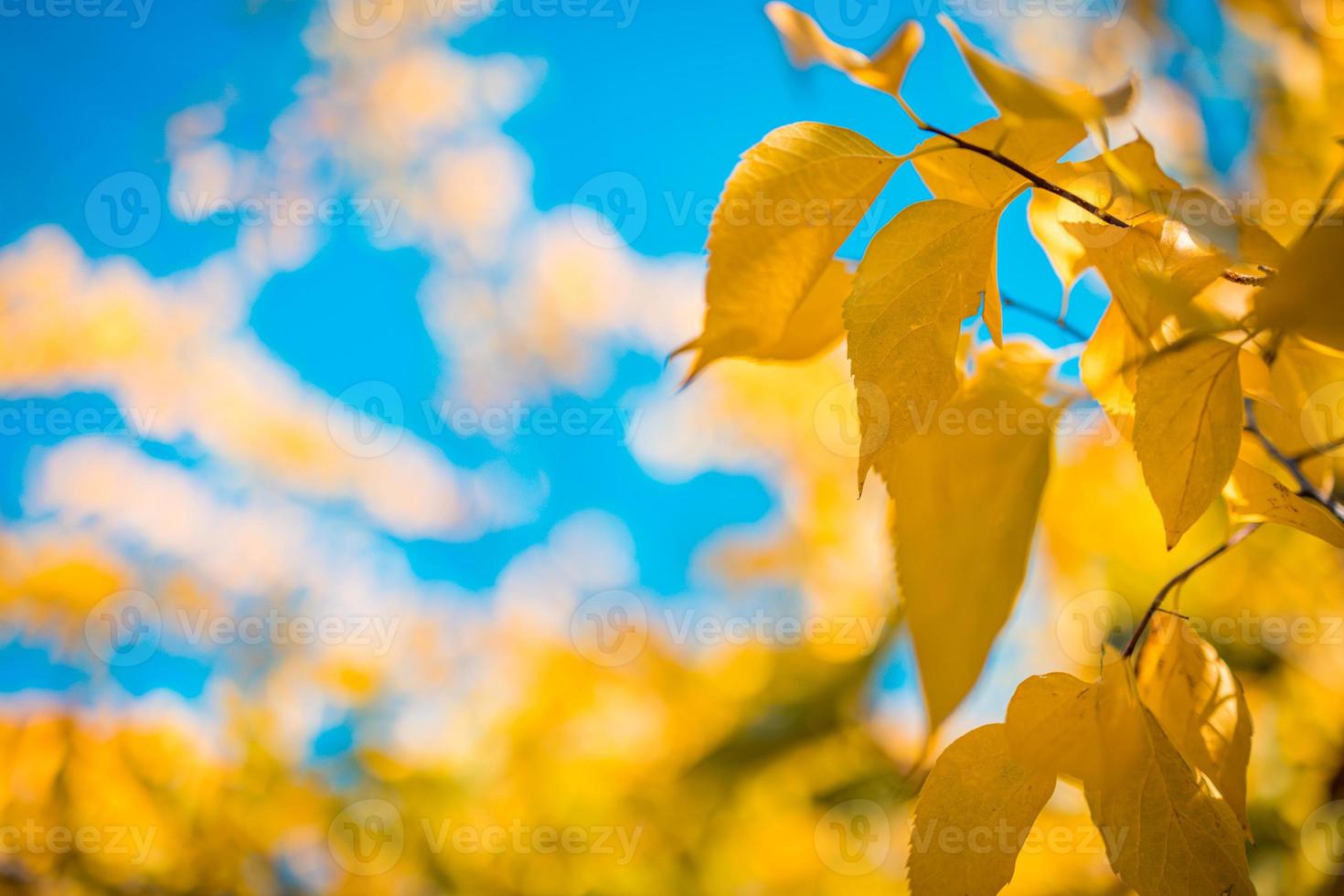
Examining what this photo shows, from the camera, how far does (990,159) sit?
163 millimetres

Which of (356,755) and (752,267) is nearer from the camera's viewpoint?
(752,267)

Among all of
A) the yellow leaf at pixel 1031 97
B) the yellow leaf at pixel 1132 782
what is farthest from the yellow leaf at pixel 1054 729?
the yellow leaf at pixel 1031 97

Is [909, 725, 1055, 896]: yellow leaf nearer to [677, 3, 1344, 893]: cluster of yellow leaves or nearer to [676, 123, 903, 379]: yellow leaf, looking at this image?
[677, 3, 1344, 893]: cluster of yellow leaves

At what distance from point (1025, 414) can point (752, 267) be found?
8cm

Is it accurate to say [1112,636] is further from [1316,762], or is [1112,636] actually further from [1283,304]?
[1283,304]

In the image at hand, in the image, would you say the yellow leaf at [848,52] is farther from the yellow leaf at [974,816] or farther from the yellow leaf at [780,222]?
the yellow leaf at [974,816]

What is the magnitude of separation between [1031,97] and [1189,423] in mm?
67

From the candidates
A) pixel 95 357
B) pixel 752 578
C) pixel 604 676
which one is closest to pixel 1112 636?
pixel 752 578

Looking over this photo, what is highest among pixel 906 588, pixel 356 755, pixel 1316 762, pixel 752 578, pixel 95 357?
pixel 95 357

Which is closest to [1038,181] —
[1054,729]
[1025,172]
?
[1025,172]

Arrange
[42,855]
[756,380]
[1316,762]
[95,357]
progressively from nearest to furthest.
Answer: [1316,762] → [42,855] → [756,380] → [95,357]

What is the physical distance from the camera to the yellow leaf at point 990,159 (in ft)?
0.52

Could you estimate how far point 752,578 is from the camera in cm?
85

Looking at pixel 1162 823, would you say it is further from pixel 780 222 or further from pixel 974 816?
pixel 780 222
